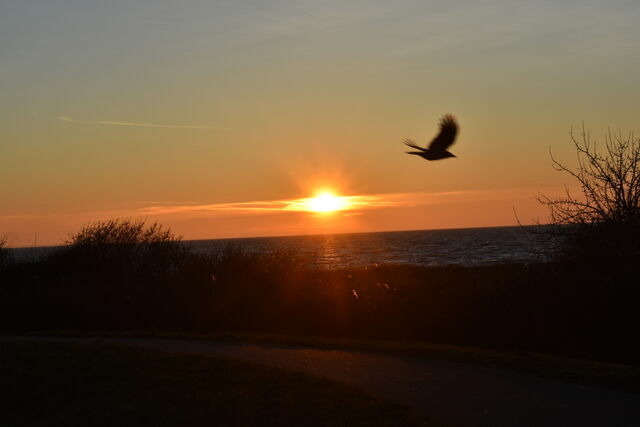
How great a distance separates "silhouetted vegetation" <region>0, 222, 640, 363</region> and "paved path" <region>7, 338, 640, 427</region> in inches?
197

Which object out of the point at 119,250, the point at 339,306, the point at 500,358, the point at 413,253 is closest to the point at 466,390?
the point at 500,358

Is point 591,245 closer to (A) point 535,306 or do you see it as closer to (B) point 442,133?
(A) point 535,306

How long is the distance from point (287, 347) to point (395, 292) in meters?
7.06

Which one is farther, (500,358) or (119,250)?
(119,250)

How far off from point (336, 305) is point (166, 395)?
10338 mm

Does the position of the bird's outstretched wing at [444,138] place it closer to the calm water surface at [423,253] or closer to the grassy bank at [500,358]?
the grassy bank at [500,358]

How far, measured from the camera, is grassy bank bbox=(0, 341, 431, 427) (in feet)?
35.8

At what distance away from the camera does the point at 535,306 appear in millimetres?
20250

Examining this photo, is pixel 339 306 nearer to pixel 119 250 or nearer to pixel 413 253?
pixel 119 250

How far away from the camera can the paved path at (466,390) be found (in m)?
10.4

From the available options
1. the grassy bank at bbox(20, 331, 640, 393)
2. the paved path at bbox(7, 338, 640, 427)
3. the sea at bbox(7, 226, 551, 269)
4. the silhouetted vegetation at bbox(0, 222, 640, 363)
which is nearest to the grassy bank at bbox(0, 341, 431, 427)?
the paved path at bbox(7, 338, 640, 427)

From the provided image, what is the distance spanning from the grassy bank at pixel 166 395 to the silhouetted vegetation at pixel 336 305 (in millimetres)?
6802

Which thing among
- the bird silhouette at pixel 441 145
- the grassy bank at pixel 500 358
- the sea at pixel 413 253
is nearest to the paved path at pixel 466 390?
the grassy bank at pixel 500 358

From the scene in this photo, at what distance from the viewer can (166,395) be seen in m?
12.6
